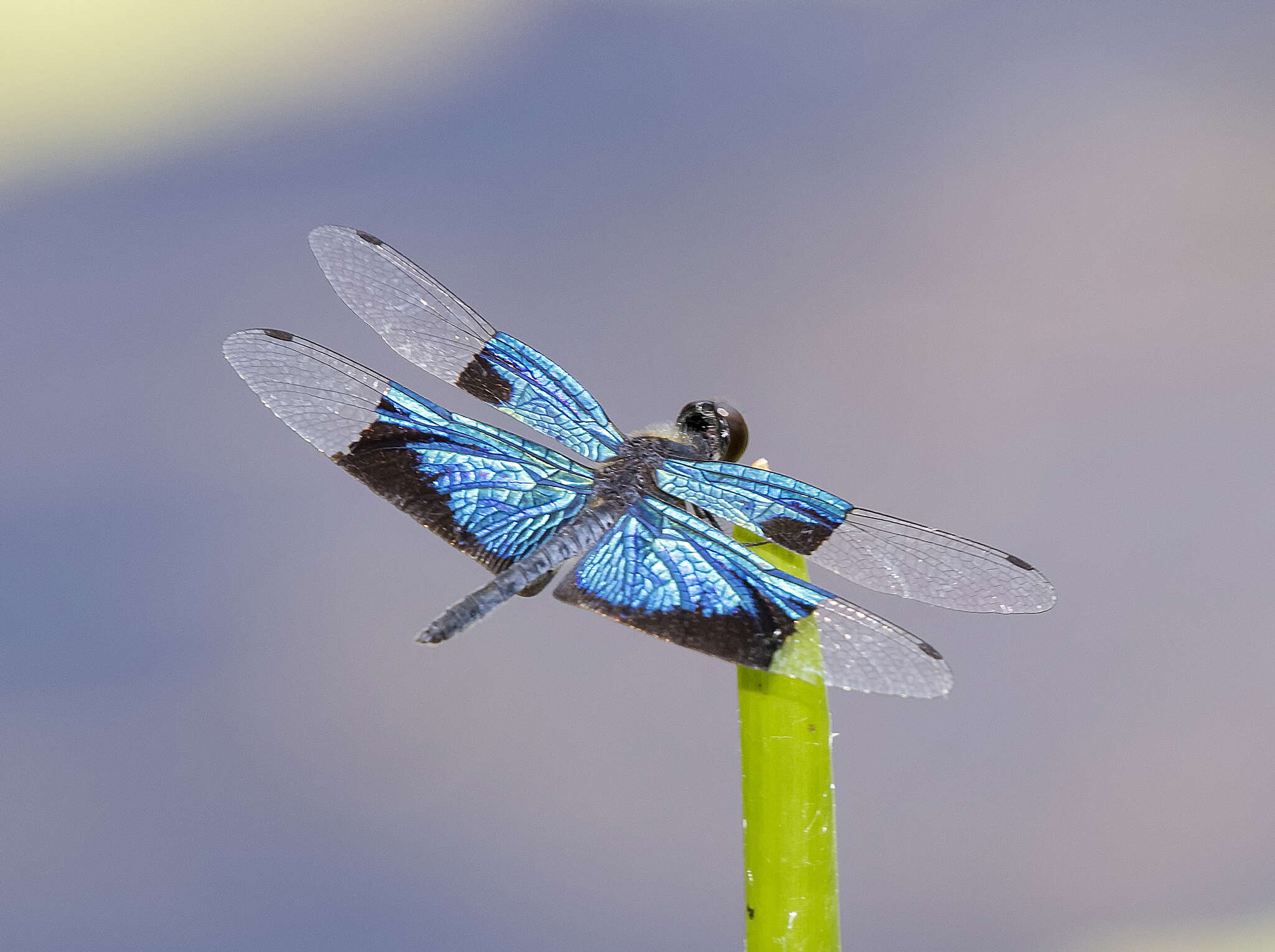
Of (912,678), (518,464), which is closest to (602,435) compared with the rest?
(518,464)

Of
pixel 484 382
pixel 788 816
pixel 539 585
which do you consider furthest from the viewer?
pixel 484 382

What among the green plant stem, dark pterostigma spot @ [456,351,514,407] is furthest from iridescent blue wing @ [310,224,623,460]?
the green plant stem

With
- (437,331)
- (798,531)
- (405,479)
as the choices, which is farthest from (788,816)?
(437,331)

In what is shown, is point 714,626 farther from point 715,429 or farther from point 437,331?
point 437,331

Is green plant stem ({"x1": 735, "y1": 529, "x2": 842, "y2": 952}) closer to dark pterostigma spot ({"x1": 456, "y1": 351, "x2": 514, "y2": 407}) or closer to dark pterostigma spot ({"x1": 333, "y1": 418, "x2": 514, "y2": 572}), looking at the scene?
dark pterostigma spot ({"x1": 333, "y1": 418, "x2": 514, "y2": 572})

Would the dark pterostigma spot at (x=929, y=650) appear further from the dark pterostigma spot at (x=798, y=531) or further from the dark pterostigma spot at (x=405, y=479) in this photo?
the dark pterostigma spot at (x=405, y=479)
